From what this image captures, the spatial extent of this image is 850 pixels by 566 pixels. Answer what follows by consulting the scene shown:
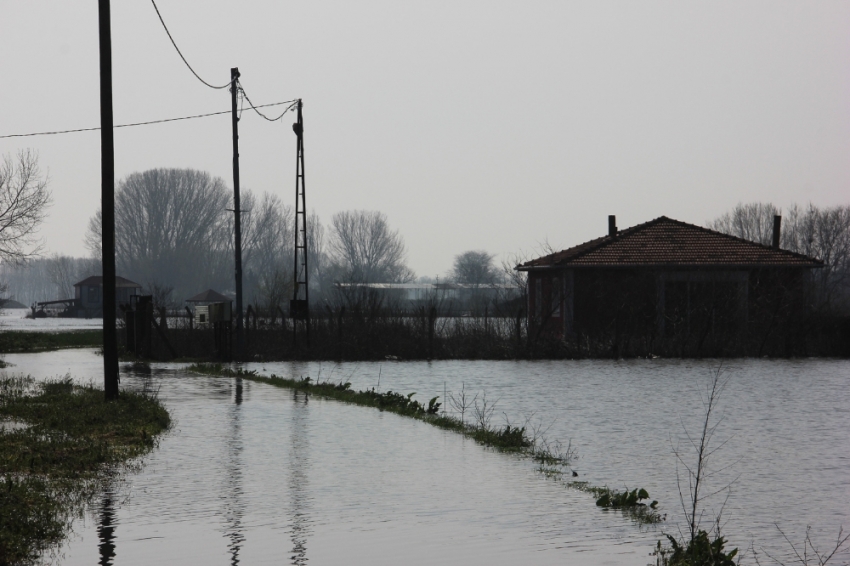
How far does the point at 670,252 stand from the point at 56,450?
114 feet

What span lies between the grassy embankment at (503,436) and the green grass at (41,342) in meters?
18.5

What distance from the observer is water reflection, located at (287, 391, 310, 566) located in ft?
26.8

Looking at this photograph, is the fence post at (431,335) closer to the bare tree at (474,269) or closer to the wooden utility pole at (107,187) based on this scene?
the wooden utility pole at (107,187)

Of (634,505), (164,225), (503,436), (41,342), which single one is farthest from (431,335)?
(164,225)

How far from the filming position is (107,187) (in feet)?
64.2

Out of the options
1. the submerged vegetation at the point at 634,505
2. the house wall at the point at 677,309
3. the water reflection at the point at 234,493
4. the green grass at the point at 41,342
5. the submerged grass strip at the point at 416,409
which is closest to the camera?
the water reflection at the point at 234,493

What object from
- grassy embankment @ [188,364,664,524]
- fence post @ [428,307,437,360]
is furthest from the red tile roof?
grassy embankment @ [188,364,664,524]

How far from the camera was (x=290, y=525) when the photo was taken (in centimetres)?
895

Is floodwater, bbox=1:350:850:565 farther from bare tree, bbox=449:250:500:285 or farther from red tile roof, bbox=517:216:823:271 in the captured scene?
bare tree, bbox=449:250:500:285

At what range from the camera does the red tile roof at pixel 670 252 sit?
43000 millimetres

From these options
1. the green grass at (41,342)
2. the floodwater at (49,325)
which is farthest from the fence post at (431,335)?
the floodwater at (49,325)

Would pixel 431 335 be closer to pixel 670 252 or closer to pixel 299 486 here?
pixel 670 252

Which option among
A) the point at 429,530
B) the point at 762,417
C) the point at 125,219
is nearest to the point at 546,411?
the point at 762,417

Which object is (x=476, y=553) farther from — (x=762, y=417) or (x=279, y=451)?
(x=762, y=417)
